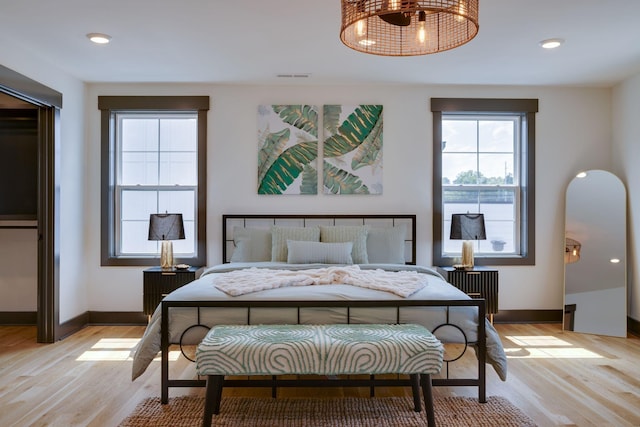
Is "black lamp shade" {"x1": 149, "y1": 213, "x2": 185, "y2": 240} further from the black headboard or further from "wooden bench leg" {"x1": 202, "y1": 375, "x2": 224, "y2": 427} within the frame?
"wooden bench leg" {"x1": 202, "y1": 375, "x2": 224, "y2": 427}

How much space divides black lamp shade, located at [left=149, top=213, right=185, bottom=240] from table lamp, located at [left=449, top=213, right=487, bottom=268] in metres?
2.68

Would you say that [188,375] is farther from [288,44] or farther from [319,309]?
[288,44]

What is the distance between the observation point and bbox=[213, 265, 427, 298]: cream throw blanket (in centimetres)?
307

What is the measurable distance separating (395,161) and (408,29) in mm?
2502

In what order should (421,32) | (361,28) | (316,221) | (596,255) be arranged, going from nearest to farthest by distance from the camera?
(421,32), (361,28), (596,255), (316,221)

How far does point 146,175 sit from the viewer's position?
5055 millimetres

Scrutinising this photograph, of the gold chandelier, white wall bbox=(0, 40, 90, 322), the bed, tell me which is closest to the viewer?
the gold chandelier

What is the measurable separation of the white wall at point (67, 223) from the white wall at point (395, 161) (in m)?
0.14

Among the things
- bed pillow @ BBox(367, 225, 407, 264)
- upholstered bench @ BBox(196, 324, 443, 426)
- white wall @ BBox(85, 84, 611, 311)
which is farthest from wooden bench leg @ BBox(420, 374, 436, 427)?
white wall @ BBox(85, 84, 611, 311)

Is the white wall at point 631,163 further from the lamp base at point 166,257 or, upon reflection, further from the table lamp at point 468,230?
the lamp base at point 166,257

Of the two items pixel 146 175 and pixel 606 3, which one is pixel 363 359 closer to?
pixel 606 3

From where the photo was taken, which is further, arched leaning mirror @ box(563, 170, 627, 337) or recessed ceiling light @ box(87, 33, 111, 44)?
arched leaning mirror @ box(563, 170, 627, 337)

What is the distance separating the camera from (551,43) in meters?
3.69

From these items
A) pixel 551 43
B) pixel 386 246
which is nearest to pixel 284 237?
pixel 386 246
